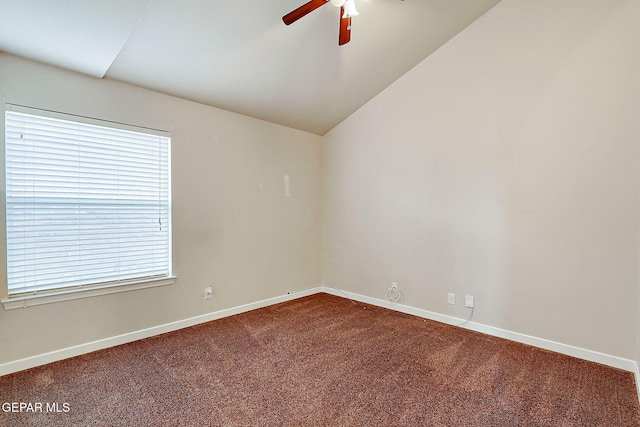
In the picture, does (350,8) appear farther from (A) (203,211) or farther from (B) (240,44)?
(A) (203,211)

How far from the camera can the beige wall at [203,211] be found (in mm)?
2402

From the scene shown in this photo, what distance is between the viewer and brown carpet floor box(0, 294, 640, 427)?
1833 millimetres

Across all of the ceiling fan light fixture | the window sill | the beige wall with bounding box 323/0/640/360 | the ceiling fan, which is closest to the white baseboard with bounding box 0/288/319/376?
the window sill

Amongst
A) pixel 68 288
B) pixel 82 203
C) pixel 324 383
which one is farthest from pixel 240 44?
pixel 324 383

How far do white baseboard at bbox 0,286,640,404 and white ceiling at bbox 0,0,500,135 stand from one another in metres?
2.24

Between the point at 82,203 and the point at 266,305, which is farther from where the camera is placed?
the point at 266,305

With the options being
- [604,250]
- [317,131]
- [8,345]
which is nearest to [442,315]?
[604,250]

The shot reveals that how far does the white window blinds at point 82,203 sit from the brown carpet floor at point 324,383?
70 centimetres

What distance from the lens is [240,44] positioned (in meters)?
2.55

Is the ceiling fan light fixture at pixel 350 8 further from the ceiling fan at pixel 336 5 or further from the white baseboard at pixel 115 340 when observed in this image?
the white baseboard at pixel 115 340

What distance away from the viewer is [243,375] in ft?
A: 7.51

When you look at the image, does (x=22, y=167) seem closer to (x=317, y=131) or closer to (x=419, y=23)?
(x=317, y=131)

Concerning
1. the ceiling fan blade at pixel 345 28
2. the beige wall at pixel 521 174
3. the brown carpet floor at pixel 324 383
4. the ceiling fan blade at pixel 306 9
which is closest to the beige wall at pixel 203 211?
the brown carpet floor at pixel 324 383

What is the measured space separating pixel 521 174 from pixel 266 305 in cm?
311
